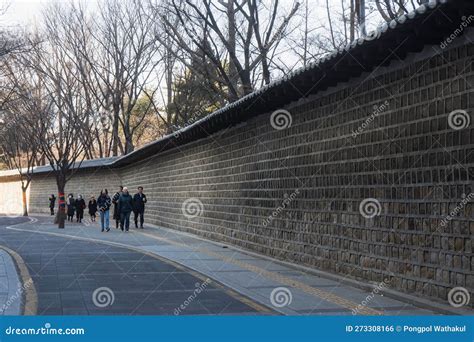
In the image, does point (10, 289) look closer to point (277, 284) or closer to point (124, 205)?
point (277, 284)

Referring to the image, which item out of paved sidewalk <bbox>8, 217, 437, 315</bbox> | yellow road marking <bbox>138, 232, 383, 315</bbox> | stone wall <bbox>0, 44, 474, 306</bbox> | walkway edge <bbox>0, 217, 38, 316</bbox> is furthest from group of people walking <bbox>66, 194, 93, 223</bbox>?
yellow road marking <bbox>138, 232, 383, 315</bbox>

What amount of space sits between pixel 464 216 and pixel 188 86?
3327 centimetres

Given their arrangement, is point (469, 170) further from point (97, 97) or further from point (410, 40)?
point (97, 97)

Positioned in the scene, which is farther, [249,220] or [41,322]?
[249,220]

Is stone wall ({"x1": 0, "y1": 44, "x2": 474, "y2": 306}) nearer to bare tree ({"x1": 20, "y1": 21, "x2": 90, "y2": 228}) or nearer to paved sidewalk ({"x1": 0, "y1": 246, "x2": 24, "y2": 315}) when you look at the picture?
paved sidewalk ({"x1": 0, "y1": 246, "x2": 24, "y2": 315})

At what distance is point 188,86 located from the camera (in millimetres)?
40156

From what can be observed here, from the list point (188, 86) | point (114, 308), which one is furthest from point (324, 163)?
point (188, 86)

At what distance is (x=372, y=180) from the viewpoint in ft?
32.9

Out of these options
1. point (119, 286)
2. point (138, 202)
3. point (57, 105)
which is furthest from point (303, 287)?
point (57, 105)

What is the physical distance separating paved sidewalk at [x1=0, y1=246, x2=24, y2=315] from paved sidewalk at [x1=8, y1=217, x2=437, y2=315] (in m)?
2.96

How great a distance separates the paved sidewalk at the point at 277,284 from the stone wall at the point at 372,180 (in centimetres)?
42

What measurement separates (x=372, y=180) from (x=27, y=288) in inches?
205

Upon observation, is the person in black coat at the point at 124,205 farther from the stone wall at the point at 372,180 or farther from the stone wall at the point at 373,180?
the stone wall at the point at 373,180

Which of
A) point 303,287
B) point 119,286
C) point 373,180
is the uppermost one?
point 373,180
